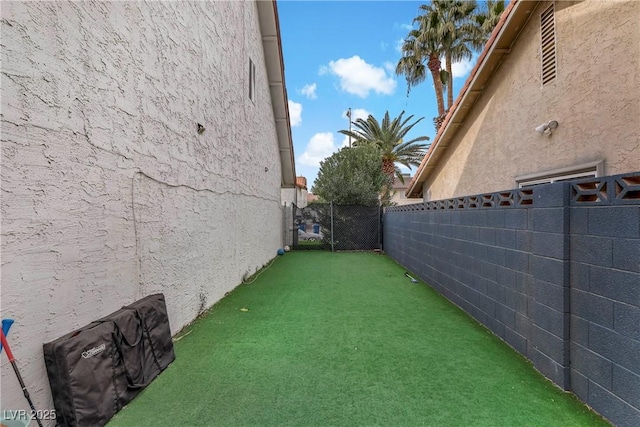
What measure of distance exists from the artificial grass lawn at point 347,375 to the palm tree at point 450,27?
1597 centimetres

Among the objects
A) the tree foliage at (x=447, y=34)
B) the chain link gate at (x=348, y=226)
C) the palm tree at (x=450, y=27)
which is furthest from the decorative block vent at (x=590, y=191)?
the palm tree at (x=450, y=27)

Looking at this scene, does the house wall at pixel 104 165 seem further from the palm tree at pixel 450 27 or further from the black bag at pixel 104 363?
the palm tree at pixel 450 27

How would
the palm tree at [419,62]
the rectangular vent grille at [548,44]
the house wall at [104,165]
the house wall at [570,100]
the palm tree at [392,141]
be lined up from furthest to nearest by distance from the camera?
the palm tree at [392,141]
the palm tree at [419,62]
the rectangular vent grille at [548,44]
the house wall at [570,100]
the house wall at [104,165]

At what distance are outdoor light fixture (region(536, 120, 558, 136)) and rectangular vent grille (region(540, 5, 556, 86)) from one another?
70 centimetres

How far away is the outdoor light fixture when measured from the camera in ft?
14.7

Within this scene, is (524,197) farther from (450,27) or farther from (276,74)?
(450,27)

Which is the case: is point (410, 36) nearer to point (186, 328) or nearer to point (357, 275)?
point (357, 275)

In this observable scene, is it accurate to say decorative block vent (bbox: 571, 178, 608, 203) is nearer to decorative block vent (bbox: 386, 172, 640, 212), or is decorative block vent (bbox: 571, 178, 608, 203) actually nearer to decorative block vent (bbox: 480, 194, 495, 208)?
decorative block vent (bbox: 386, 172, 640, 212)

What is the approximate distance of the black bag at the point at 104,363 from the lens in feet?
5.95

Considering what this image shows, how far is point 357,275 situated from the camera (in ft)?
22.8

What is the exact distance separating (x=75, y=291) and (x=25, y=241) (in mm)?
515

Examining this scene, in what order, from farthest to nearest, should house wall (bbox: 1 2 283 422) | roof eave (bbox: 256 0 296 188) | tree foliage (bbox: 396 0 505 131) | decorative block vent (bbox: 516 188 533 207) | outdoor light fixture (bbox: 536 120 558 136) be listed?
tree foliage (bbox: 396 0 505 131), roof eave (bbox: 256 0 296 188), outdoor light fixture (bbox: 536 120 558 136), decorative block vent (bbox: 516 188 533 207), house wall (bbox: 1 2 283 422)

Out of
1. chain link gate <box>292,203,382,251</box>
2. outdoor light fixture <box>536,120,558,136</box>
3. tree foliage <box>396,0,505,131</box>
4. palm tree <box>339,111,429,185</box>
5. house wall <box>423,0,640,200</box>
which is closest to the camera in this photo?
house wall <box>423,0,640,200</box>

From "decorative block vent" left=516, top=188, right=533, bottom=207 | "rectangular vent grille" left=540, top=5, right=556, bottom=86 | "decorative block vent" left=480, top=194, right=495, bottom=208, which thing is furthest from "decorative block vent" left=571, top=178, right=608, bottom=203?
"rectangular vent grille" left=540, top=5, right=556, bottom=86
